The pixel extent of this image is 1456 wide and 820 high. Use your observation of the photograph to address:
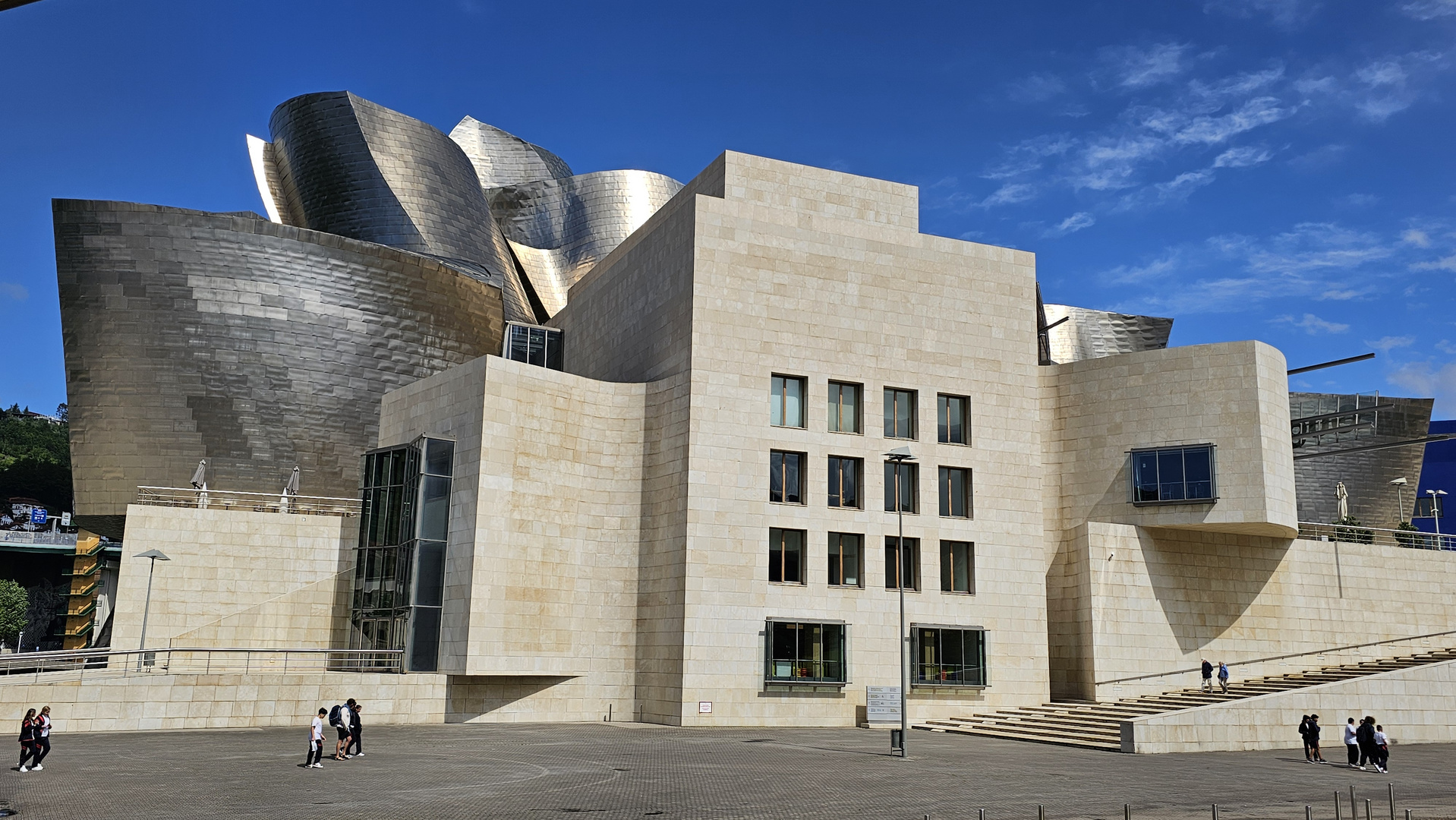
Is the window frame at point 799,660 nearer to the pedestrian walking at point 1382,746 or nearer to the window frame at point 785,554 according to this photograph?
the window frame at point 785,554

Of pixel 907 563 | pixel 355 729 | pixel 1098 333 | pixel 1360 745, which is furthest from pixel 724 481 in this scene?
pixel 1098 333

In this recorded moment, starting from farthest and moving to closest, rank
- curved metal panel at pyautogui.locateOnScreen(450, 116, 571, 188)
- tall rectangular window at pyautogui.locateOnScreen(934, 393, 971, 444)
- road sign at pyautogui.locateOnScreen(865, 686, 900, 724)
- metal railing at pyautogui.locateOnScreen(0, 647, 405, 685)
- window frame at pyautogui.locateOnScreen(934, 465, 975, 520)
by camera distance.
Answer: curved metal panel at pyautogui.locateOnScreen(450, 116, 571, 188)
tall rectangular window at pyautogui.locateOnScreen(934, 393, 971, 444)
window frame at pyautogui.locateOnScreen(934, 465, 975, 520)
road sign at pyautogui.locateOnScreen(865, 686, 900, 724)
metal railing at pyautogui.locateOnScreen(0, 647, 405, 685)

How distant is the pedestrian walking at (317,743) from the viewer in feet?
70.7

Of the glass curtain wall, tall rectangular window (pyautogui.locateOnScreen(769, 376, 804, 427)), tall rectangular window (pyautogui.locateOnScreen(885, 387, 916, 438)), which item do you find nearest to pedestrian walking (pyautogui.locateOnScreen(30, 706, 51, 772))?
the glass curtain wall

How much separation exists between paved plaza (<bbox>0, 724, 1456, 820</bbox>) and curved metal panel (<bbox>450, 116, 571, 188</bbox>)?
54.6 m

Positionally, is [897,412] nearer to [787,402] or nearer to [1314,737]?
[787,402]

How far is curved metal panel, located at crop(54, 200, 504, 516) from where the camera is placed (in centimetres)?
4556

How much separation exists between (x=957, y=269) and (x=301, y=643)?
89.2 feet

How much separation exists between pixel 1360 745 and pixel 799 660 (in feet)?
52.0

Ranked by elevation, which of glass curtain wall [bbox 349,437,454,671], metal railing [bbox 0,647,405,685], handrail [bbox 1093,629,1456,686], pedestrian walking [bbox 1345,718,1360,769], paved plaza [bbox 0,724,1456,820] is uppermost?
glass curtain wall [bbox 349,437,454,671]

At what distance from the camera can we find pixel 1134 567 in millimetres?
39781

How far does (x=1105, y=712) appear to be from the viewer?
34.7m

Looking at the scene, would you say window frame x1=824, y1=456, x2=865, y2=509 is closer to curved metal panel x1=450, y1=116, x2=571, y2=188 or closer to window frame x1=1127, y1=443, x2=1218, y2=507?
window frame x1=1127, y1=443, x2=1218, y2=507

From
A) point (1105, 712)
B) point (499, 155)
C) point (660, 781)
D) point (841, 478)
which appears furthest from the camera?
point (499, 155)
